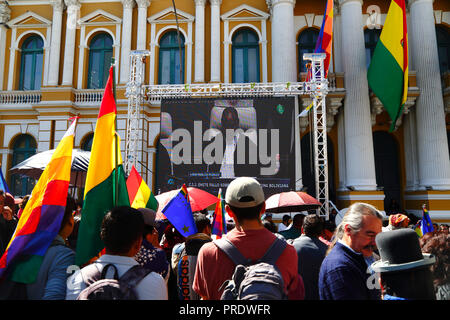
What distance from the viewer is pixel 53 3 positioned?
1636 centimetres

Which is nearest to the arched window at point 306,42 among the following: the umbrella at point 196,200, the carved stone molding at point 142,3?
the carved stone molding at point 142,3

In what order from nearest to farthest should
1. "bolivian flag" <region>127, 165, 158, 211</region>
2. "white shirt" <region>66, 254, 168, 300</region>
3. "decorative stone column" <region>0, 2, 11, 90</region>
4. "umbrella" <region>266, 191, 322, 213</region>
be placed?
"white shirt" <region>66, 254, 168, 300</region> < "bolivian flag" <region>127, 165, 158, 211</region> < "umbrella" <region>266, 191, 322, 213</region> < "decorative stone column" <region>0, 2, 11, 90</region>

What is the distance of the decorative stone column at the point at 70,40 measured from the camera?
1584 centimetres

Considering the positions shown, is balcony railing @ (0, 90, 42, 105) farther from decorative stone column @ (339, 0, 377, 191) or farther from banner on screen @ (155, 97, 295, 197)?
decorative stone column @ (339, 0, 377, 191)

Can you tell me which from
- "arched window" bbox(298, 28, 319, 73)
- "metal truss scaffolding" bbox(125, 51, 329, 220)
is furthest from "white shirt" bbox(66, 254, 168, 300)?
"arched window" bbox(298, 28, 319, 73)

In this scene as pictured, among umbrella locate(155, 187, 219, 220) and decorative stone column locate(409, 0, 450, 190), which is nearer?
umbrella locate(155, 187, 219, 220)

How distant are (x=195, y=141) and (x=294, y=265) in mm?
10902

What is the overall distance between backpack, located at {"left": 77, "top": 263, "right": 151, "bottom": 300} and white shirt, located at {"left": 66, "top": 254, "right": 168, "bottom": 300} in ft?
0.08

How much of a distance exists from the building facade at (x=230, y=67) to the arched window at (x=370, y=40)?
0.05 metres

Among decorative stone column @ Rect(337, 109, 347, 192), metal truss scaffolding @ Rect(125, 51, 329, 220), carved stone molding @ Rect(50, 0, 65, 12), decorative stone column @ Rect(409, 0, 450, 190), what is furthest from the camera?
carved stone molding @ Rect(50, 0, 65, 12)

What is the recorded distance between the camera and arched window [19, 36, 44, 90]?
16.8 meters

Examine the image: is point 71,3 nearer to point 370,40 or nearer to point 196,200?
point 370,40
